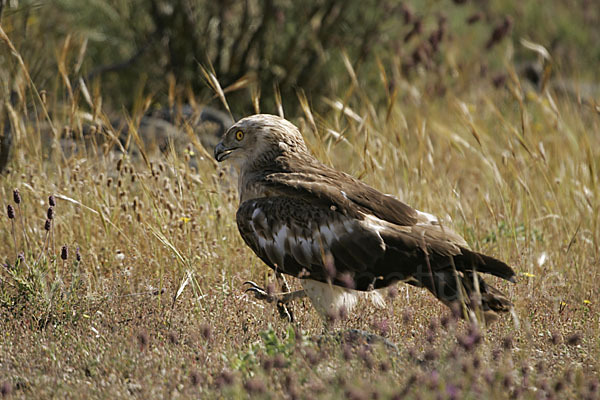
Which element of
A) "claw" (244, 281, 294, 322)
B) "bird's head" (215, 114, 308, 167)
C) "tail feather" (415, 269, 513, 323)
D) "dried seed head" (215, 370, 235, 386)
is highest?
"bird's head" (215, 114, 308, 167)

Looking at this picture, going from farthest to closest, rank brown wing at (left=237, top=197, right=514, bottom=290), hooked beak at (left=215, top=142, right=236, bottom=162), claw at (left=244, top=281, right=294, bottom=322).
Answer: hooked beak at (left=215, top=142, right=236, bottom=162) → claw at (left=244, top=281, right=294, bottom=322) → brown wing at (left=237, top=197, right=514, bottom=290)

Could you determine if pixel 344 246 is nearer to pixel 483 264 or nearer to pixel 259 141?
pixel 483 264

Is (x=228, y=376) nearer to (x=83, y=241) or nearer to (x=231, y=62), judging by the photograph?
(x=83, y=241)

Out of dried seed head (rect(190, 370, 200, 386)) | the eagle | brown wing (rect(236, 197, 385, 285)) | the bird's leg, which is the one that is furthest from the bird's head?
dried seed head (rect(190, 370, 200, 386))

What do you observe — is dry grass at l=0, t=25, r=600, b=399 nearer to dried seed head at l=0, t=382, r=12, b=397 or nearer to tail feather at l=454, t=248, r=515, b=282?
dried seed head at l=0, t=382, r=12, b=397

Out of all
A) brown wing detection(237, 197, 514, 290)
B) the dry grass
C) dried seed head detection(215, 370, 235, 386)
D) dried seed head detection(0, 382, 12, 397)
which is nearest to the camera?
dried seed head detection(215, 370, 235, 386)

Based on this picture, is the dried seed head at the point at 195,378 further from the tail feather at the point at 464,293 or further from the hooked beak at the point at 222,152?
the hooked beak at the point at 222,152

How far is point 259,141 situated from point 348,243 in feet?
3.29

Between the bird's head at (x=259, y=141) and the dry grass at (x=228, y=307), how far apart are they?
448 mm

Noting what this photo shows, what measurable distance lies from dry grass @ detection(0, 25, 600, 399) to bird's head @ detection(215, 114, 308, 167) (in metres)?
0.45

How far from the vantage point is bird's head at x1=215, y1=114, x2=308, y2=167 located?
4504mm

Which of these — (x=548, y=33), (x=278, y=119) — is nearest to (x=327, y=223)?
(x=278, y=119)

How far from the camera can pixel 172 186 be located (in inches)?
209

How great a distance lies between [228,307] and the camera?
4.14m
